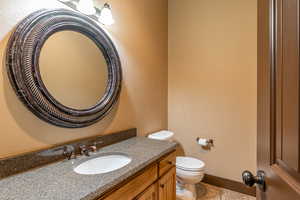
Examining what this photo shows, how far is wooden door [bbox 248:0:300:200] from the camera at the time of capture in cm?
48

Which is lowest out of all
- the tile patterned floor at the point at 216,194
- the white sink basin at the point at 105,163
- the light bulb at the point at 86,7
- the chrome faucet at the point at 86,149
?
the tile patterned floor at the point at 216,194

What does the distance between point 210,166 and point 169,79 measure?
138 cm

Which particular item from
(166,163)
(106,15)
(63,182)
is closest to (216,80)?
(166,163)

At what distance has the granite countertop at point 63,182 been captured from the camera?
83 cm

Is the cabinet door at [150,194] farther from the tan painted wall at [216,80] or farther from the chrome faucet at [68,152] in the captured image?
the tan painted wall at [216,80]

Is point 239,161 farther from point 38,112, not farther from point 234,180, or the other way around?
point 38,112

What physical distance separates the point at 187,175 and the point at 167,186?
0.49 metres

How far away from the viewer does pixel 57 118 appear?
1.24 m

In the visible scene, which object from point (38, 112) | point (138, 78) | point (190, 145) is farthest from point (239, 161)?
point (38, 112)

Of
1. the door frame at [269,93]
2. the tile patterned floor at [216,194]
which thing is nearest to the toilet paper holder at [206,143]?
the tile patterned floor at [216,194]

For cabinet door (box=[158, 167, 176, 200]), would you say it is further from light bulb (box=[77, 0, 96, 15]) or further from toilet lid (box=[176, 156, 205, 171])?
light bulb (box=[77, 0, 96, 15])

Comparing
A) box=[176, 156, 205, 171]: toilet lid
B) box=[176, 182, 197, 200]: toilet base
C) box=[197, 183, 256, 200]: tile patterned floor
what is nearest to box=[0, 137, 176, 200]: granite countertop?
box=[176, 156, 205, 171]: toilet lid

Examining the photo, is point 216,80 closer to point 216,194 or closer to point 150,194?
point 216,194

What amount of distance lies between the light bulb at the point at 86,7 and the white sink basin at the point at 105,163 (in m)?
1.18
